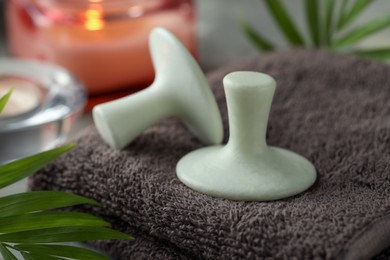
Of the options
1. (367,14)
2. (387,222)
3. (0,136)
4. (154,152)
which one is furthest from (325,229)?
(367,14)

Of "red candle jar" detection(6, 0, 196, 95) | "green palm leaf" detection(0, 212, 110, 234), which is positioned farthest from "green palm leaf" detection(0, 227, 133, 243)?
"red candle jar" detection(6, 0, 196, 95)

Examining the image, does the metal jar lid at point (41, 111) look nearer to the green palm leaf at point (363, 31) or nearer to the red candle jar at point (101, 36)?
the red candle jar at point (101, 36)

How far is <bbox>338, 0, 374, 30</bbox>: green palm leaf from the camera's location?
69cm

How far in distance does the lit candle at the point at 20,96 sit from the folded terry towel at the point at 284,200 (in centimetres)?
12

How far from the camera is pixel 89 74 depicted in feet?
2.37

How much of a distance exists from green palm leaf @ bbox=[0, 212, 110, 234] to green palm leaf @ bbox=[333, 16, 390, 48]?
13.8 inches

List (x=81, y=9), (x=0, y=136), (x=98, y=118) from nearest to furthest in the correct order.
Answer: (x=98, y=118) < (x=0, y=136) < (x=81, y=9)

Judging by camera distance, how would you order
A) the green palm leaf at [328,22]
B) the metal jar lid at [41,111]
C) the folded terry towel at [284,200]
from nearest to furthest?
1. the folded terry towel at [284,200]
2. the metal jar lid at [41,111]
3. the green palm leaf at [328,22]

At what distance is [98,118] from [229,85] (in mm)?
104

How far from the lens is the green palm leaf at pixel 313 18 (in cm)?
72

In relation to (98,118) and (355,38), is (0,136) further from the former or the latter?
(355,38)

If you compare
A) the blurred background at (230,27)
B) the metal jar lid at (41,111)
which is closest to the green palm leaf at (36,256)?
the metal jar lid at (41,111)

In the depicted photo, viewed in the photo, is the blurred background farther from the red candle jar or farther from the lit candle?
the lit candle

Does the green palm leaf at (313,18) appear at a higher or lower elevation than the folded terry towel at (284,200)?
higher
